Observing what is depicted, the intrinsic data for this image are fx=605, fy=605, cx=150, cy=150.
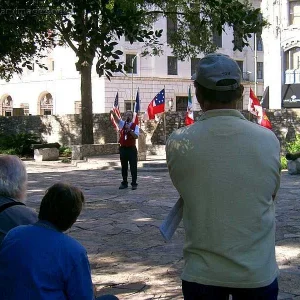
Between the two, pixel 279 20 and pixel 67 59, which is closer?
pixel 279 20

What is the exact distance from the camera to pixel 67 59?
46688 mm

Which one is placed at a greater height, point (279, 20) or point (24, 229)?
point (279, 20)

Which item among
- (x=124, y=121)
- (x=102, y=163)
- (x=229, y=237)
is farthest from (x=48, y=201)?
(x=102, y=163)

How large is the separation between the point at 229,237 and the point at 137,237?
5978 mm

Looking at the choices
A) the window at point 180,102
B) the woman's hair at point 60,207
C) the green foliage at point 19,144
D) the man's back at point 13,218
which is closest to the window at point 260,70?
the window at point 180,102

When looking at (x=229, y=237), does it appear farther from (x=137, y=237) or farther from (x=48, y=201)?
(x=137, y=237)

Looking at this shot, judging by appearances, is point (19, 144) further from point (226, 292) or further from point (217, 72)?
point (226, 292)

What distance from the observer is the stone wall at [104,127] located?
2739cm

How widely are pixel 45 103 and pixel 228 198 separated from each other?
4826 centimetres

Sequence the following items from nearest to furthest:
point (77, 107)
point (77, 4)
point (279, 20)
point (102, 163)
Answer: point (77, 4) < point (102, 163) < point (279, 20) < point (77, 107)

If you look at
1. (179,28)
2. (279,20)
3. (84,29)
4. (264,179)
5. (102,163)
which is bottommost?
(102,163)

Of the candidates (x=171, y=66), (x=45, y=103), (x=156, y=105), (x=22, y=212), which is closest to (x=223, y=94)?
(x=22, y=212)

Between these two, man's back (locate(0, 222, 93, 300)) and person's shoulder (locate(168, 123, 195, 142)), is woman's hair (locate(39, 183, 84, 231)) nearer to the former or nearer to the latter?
man's back (locate(0, 222, 93, 300))

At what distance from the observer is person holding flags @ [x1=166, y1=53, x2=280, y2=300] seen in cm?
229
